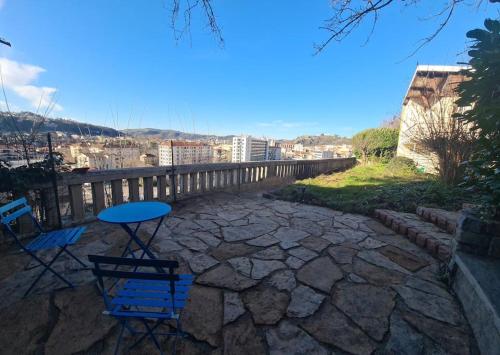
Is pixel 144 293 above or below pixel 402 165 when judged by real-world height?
below

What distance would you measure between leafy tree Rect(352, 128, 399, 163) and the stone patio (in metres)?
11.4

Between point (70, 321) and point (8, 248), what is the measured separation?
1837 millimetres

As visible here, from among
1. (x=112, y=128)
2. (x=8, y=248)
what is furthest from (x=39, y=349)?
(x=112, y=128)

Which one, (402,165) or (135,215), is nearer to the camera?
(135,215)

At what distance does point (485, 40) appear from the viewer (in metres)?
1.91

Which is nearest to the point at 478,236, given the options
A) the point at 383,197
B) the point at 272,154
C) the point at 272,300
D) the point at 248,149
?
the point at 272,300

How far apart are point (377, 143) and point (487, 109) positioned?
40.5ft

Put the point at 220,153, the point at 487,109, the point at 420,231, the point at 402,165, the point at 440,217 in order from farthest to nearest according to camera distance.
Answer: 1. the point at 402,165
2. the point at 220,153
3. the point at 440,217
4. the point at 420,231
5. the point at 487,109

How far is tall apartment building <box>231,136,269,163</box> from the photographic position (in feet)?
29.0

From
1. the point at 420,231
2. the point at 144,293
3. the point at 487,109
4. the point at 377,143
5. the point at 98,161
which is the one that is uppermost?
the point at 377,143

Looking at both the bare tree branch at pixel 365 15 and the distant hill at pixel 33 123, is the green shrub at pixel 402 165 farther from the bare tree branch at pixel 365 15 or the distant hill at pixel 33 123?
the distant hill at pixel 33 123

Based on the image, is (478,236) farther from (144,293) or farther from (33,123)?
(33,123)

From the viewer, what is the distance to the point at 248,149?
11.3m

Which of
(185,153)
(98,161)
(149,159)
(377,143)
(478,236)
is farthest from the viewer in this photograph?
(377,143)
